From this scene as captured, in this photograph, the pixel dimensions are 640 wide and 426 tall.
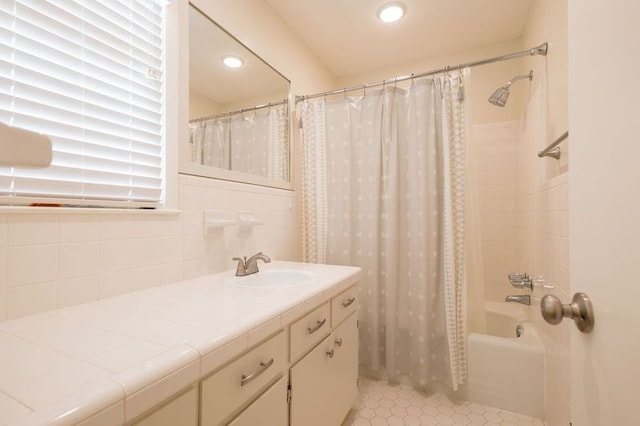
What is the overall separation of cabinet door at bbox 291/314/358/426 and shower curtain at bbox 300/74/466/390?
46 centimetres

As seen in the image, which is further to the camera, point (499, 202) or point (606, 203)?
point (499, 202)

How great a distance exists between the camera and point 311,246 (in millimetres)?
1971

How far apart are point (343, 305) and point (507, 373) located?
1.09 m

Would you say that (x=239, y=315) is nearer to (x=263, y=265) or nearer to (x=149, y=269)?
(x=149, y=269)

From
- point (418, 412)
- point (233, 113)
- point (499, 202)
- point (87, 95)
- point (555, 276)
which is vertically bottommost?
point (418, 412)

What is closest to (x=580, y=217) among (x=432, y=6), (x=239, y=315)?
(x=239, y=315)

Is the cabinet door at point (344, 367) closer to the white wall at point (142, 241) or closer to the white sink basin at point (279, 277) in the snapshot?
the white sink basin at point (279, 277)

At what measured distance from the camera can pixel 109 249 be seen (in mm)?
947

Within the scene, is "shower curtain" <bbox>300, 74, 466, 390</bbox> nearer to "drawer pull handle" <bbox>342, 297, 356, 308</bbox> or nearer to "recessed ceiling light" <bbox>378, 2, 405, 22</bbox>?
"drawer pull handle" <bbox>342, 297, 356, 308</bbox>

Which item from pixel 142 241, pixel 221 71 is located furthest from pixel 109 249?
pixel 221 71

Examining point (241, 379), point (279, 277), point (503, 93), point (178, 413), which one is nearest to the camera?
point (178, 413)

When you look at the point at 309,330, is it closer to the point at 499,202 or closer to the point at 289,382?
the point at 289,382

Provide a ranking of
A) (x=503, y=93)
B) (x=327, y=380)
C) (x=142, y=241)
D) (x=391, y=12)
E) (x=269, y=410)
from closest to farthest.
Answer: (x=269, y=410) → (x=142, y=241) → (x=327, y=380) → (x=503, y=93) → (x=391, y=12)

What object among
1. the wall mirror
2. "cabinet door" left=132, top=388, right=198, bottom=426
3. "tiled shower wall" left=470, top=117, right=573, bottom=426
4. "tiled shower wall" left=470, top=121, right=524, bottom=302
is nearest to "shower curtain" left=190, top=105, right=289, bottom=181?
the wall mirror
